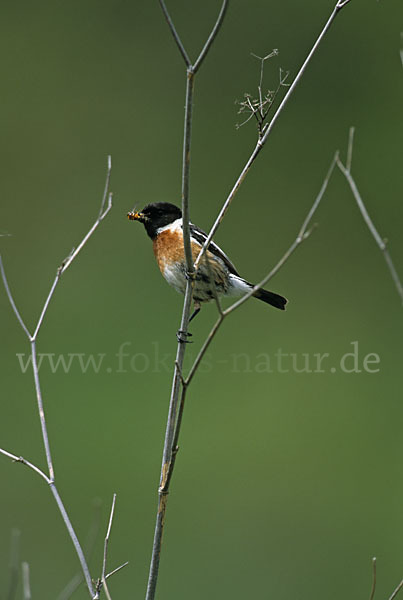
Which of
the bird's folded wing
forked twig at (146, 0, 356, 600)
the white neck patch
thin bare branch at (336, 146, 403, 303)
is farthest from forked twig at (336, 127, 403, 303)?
the white neck patch

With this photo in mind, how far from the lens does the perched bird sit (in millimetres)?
4051

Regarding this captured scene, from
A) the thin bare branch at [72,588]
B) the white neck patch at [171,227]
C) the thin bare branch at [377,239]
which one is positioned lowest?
the thin bare branch at [72,588]

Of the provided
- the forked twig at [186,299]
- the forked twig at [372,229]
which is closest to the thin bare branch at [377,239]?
the forked twig at [372,229]

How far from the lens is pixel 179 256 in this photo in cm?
404

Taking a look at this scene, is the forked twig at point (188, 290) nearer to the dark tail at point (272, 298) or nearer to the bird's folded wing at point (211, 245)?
the bird's folded wing at point (211, 245)

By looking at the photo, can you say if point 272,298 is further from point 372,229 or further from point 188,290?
point 372,229

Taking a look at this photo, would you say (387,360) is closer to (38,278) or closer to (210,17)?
(38,278)

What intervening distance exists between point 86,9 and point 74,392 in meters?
4.61

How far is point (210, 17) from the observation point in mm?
8891

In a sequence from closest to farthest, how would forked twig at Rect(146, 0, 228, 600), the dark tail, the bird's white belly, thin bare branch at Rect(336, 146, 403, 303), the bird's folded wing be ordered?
1. thin bare branch at Rect(336, 146, 403, 303)
2. forked twig at Rect(146, 0, 228, 600)
3. the bird's white belly
4. the bird's folded wing
5. the dark tail

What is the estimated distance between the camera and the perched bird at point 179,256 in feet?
13.3

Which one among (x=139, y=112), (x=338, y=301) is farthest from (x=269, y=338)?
(x=139, y=112)

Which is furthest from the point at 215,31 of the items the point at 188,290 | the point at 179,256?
the point at 179,256

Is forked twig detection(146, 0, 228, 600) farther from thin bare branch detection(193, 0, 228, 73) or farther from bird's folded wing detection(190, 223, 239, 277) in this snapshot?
bird's folded wing detection(190, 223, 239, 277)
